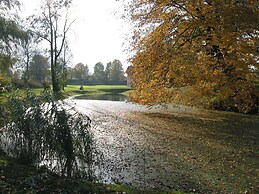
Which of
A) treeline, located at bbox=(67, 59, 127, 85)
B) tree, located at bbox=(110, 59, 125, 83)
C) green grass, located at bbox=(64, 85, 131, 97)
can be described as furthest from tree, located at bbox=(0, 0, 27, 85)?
tree, located at bbox=(110, 59, 125, 83)

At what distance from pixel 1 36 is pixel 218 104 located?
16.8 m

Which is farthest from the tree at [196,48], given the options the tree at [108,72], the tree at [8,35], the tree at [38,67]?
the tree at [108,72]

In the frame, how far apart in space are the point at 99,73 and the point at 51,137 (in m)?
84.5

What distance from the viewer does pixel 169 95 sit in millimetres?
15430

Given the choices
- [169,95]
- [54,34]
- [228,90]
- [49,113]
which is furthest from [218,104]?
[54,34]

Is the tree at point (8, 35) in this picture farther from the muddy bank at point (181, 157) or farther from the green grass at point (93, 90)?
the green grass at point (93, 90)

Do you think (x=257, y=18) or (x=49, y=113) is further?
(x=257, y=18)

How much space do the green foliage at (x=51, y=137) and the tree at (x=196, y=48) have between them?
20.8ft

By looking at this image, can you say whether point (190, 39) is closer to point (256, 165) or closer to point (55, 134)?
point (256, 165)

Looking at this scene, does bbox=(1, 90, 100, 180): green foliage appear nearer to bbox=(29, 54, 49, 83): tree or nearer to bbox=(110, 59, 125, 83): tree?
bbox=(29, 54, 49, 83): tree

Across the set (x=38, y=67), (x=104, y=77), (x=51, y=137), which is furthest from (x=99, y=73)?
(x=51, y=137)

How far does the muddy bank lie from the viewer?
605 cm

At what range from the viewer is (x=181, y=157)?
815cm

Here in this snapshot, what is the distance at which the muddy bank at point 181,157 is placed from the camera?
605 cm
